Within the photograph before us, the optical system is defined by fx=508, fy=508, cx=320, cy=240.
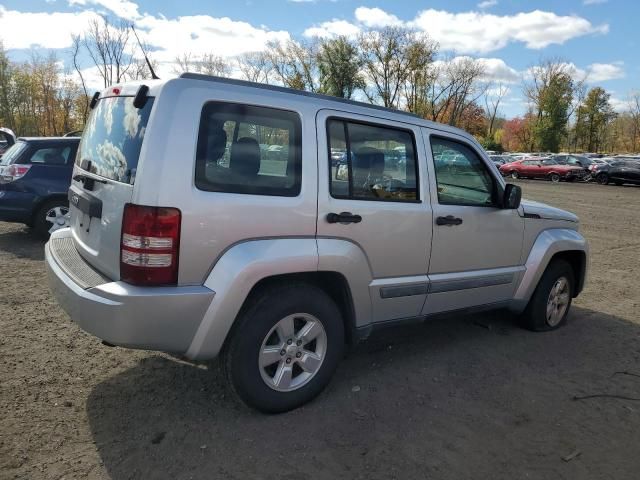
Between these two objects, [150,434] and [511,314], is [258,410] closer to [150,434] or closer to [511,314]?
[150,434]

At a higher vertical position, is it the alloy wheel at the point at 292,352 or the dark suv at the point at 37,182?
the dark suv at the point at 37,182

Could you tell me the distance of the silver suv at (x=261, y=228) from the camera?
268cm

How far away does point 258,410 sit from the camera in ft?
10.2

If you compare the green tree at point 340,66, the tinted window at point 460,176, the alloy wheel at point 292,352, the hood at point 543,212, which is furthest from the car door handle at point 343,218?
the green tree at point 340,66

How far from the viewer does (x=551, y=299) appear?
4.94 metres

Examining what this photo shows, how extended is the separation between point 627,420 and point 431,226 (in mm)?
1794

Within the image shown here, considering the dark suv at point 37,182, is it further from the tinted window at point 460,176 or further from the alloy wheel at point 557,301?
the alloy wheel at point 557,301

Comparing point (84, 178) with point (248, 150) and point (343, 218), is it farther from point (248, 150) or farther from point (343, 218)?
point (343, 218)

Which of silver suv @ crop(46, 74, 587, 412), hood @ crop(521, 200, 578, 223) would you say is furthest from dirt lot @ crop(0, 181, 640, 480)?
hood @ crop(521, 200, 578, 223)

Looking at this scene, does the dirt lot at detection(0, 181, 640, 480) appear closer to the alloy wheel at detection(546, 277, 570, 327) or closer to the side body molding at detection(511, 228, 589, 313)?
the alloy wheel at detection(546, 277, 570, 327)

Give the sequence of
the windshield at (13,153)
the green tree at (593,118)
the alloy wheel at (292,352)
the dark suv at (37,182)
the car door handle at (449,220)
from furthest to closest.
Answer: the green tree at (593,118) → the windshield at (13,153) → the dark suv at (37,182) → the car door handle at (449,220) → the alloy wheel at (292,352)

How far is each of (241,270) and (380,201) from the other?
1.17 metres

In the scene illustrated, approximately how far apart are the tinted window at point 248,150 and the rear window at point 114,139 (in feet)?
1.18

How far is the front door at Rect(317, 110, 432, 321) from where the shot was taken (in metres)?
3.22
